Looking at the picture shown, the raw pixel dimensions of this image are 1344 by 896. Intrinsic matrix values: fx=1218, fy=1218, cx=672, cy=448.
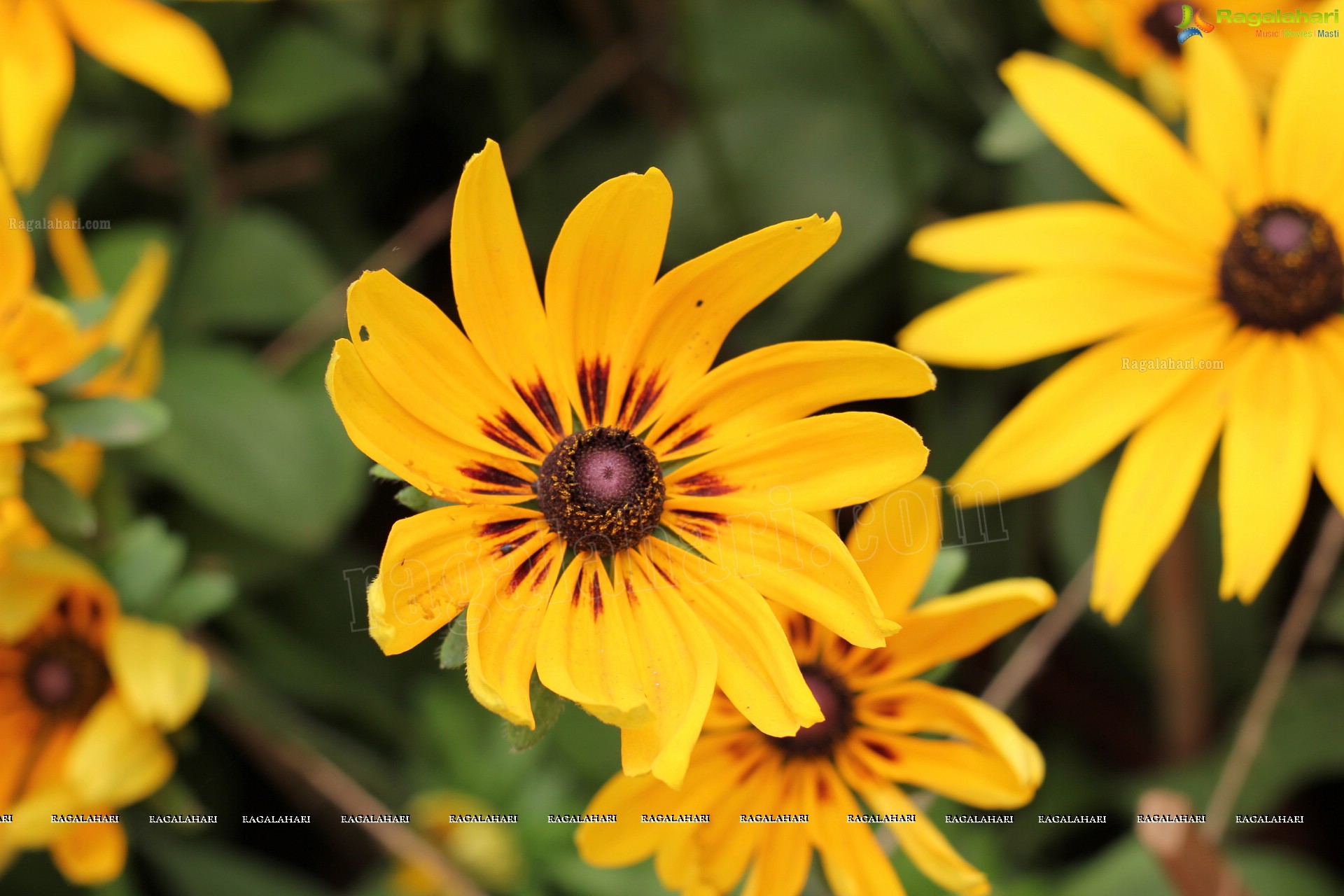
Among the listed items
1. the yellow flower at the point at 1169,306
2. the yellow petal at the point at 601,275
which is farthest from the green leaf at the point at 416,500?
the yellow flower at the point at 1169,306

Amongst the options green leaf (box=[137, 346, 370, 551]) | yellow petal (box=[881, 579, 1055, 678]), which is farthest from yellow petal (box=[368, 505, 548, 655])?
green leaf (box=[137, 346, 370, 551])

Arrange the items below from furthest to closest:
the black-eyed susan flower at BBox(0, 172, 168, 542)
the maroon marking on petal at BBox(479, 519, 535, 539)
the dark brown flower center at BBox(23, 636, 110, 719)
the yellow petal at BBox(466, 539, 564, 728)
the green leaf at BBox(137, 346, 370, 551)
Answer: the green leaf at BBox(137, 346, 370, 551)
the dark brown flower center at BBox(23, 636, 110, 719)
the black-eyed susan flower at BBox(0, 172, 168, 542)
the maroon marking on petal at BBox(479, 519, 535, 539)
the yellow petal at BBox(466, 539, 564, 728)

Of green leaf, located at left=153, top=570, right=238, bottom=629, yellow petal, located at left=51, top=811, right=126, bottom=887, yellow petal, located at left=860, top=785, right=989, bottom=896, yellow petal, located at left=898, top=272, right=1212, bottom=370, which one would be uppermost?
yellow petal, located at left=898, top=272, right=1212, bottom=370

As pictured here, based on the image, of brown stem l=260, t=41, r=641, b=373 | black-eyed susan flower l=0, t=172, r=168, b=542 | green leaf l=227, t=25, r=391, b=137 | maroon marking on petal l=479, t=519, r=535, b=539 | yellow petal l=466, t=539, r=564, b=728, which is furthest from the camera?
green leaf l=227, t=25, r=391, b=137

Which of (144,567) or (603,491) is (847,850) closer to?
(603,491)

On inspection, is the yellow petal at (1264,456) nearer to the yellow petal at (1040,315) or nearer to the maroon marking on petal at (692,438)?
the yellow petal at (1040,315)

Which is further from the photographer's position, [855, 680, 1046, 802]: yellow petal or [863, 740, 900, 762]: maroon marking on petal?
[863, 740, 900, 762]: maroon marking on petal

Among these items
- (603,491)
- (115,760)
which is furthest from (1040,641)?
(115,760)

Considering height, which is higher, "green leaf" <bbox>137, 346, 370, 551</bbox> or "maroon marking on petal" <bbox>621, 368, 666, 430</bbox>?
"maroon marking on petal" <bbox>621, 368, 666, 430</bbox>

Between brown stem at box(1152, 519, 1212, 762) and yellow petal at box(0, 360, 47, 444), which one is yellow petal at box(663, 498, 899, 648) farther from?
brown stem at box(1152, 519, 1212, 762)
